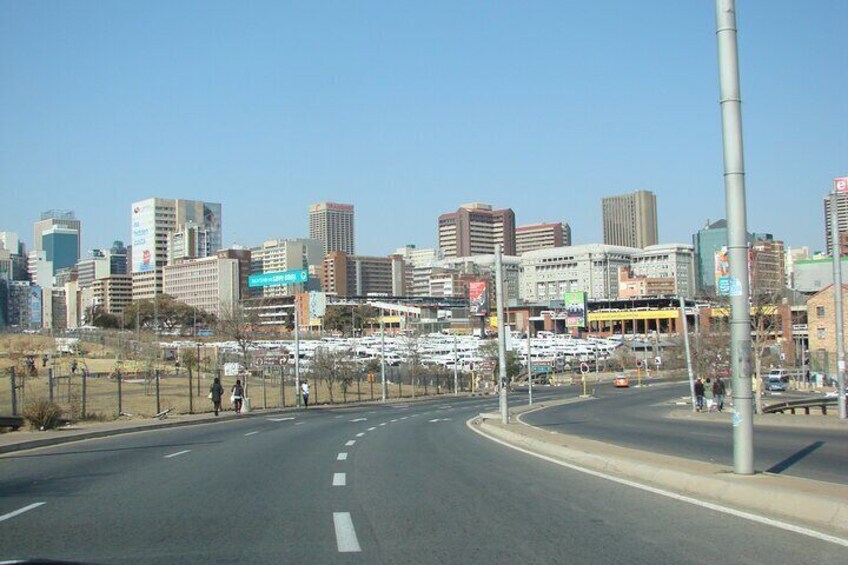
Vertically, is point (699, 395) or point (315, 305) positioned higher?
point (315, 305)

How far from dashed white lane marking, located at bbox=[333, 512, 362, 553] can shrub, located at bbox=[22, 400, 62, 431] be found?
67.9ft

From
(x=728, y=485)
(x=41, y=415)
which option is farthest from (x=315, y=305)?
(x=728, y=485)

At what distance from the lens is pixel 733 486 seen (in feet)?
40.0

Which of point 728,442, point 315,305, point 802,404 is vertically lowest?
point 802,404

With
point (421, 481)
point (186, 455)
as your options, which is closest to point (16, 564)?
point (421, 481)

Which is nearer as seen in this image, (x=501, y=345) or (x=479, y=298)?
(x=501, y=345)

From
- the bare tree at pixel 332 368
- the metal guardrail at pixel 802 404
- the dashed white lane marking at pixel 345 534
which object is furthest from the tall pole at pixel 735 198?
the bare tree at pixel 332 368

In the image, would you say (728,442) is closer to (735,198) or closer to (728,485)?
(728,485)

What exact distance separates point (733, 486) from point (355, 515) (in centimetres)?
516

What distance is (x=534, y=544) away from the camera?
9.40 meters

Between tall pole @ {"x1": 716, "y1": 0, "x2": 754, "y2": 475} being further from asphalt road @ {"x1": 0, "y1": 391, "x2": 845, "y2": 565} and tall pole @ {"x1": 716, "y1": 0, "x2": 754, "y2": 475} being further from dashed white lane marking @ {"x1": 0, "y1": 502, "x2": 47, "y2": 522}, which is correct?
dashed white lane marking @ {"x1": 0, "y1": 502, "x2": 47, "y2": 522}

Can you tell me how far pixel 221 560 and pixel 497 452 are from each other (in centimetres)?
1340

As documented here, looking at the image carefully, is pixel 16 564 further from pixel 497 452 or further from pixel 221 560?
pixel 497 452

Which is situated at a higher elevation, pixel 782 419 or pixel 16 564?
pixel 16 564
